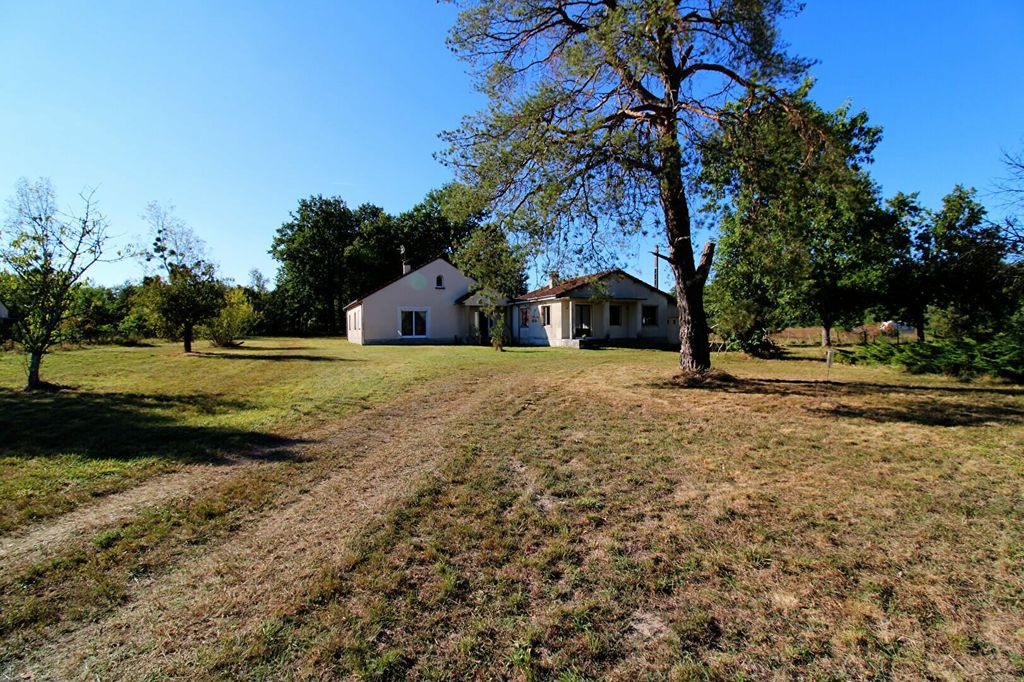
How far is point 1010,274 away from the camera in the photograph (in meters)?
14.3

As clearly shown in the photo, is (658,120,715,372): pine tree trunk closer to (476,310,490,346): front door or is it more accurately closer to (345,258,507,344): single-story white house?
(476,310,490,346): front door

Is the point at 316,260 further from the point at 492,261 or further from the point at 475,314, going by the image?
the point at 492,261

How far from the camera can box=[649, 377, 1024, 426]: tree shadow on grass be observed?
7.88 metres

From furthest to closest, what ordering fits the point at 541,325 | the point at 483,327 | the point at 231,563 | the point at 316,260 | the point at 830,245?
the point at 316,260 < the point at 483,327 < the point at 541,325 < the point at 830,245 < the point at 231,563

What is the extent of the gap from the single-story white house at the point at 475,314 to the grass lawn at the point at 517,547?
19.4 meters

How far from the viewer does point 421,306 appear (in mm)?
30562

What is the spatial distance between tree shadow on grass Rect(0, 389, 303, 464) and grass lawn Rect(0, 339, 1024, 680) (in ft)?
0.22

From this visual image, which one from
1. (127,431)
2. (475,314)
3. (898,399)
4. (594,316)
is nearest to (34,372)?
(127,431)

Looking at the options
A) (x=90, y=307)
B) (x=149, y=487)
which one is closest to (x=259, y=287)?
(x=90, y=307)

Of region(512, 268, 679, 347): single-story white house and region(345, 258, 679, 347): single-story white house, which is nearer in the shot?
region(512, 268, 679, 347): single-story white house

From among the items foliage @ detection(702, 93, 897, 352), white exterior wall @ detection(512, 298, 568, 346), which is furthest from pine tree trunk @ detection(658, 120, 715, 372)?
white exterior wall @ detection(512, 298, 568, 346)

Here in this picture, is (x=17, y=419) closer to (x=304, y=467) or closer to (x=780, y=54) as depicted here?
(x=304, y=467)

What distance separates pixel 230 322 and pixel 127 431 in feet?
57.3

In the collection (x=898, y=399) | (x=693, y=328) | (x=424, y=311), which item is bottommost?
(x=898, y=399)
